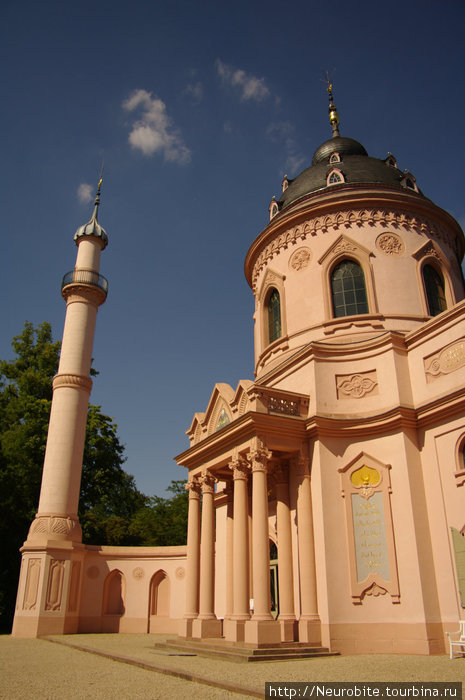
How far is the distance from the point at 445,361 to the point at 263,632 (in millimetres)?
8394

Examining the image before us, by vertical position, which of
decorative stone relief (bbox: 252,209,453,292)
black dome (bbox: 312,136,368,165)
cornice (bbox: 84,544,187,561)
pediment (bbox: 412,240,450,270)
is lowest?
cornice (bbox: 84,544,187,561)

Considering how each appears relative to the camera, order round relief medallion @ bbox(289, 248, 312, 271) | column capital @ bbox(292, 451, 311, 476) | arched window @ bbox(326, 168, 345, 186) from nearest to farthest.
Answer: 1. column capital @ bbox(292, 451, 311, 476)
2. round relief medallion @ bbox(289, 248, 312, 271)
3. arched window @ bbox(326, 168, 345, 186)

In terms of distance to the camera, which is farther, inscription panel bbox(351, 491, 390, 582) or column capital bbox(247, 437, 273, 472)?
column capital bbox(247, 437, 273, 472)

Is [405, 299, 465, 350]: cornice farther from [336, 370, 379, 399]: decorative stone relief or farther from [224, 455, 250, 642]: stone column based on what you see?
[224, 455, 250, 642]: stone column

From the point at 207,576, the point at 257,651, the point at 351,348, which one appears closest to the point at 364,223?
the point at 351,348

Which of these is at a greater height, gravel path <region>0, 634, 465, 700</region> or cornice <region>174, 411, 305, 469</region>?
cornice <region>174, 411, 305, 469</region>

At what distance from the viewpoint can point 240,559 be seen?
595 inches

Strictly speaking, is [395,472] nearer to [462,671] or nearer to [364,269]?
[462,671]

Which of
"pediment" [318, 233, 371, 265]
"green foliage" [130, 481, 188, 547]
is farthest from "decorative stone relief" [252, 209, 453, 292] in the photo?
"green foliage" [130, 481, 188, 547]

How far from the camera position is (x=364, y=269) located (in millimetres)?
19656

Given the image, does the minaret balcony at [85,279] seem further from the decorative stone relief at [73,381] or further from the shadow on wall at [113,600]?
the shadow on wall at [113,600]

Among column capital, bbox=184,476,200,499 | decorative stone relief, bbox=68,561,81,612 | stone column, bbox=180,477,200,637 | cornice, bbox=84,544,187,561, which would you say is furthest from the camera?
cornice, bbox=84,544,187,561

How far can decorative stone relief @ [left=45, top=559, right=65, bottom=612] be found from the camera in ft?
73.1

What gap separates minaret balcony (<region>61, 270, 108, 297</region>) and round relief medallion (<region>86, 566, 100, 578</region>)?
45.5 feet
